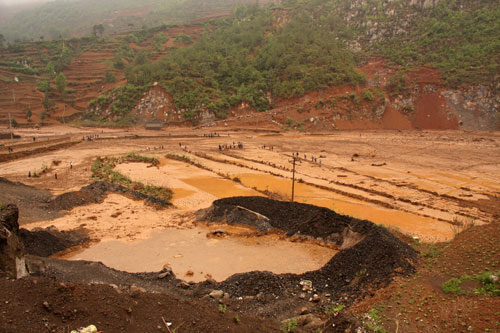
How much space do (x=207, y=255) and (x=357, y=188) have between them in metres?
15.8

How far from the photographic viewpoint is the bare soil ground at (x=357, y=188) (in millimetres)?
7953

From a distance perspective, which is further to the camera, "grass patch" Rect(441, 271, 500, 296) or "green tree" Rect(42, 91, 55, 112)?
"green tree" Rect(42, 91, 55, 112)

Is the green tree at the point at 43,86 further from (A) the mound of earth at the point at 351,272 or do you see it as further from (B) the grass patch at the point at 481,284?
(B) the grass patch at the point at 481,284

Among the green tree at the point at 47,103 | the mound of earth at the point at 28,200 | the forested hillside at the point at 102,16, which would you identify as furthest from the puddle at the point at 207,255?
the forested hillside at the point at 102,16

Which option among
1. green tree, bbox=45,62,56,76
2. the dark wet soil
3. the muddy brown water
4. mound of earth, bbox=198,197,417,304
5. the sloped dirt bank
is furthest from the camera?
green tree, bbox=45,62,56,76

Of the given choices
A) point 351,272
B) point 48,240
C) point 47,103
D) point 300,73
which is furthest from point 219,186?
point 47,103

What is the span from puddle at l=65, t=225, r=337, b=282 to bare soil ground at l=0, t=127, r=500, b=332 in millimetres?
1563

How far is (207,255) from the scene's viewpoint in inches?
531

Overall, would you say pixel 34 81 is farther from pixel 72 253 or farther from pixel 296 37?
pixel 72 253

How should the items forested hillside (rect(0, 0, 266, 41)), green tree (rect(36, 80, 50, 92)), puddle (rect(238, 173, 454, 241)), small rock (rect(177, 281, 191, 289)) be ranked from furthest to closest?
forested hillside (rect(0, 0, 266, 41)) → green tree (rect(36, 80, 50, 92)) → puddle (rect(238, 173, 454, 241)) → small rock (rect(177, 281, 191, 289))

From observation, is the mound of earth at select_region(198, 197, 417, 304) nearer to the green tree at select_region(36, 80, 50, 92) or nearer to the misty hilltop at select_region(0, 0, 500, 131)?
the misty hilltop at select_region(0, 0, 500, 131)

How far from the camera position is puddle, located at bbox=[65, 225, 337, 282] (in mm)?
12273

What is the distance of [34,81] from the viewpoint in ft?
253

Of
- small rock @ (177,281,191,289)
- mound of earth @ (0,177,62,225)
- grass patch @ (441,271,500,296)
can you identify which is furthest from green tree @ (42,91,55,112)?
grass patch @ (441,271,500,296)
